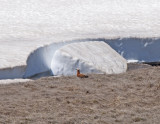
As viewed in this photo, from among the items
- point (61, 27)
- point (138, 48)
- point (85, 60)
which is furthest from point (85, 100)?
point (61, 27)

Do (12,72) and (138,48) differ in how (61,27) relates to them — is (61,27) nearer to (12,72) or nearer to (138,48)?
(138,48)

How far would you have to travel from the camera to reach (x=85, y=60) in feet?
35.4

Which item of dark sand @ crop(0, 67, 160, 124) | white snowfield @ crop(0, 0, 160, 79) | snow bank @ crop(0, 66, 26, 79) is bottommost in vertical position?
dark sand @ crop(0, 67, 160, 124)

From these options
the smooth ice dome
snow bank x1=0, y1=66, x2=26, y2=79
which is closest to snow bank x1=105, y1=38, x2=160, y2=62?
the smooth ice dome

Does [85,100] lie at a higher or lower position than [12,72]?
lower

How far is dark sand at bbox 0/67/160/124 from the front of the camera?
691 cm

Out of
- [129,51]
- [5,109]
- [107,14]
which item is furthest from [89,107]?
[107,14]

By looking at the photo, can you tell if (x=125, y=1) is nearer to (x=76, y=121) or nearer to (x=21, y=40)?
(x=21, y=40)

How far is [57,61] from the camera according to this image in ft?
36.2

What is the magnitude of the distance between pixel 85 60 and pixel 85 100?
2797mm

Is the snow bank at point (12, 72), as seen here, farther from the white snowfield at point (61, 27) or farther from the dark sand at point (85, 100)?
the dark sand at point (85, 100)

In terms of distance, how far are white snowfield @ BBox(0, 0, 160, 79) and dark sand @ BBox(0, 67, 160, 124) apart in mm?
1217

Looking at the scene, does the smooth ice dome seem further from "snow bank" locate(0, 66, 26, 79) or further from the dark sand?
"snow bank" locate(0, 66, 26, 79)

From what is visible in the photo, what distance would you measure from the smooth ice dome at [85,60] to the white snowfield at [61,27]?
0.35 meters
